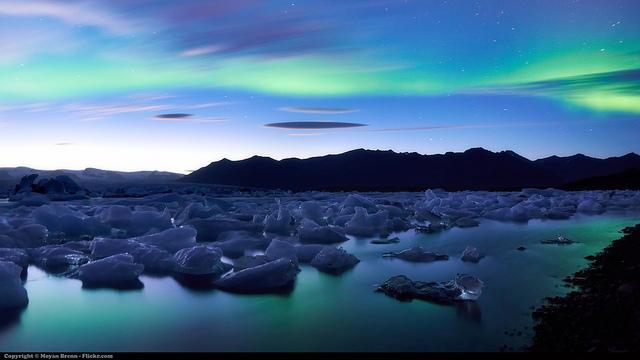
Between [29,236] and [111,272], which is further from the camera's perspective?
[29,236]

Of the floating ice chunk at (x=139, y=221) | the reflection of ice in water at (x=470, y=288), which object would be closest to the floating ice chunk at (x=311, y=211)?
the floating ice chunk at (x=139, y=221)

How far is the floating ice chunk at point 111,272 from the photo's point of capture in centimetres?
611

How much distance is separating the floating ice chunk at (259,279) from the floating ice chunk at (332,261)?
1.20 meters

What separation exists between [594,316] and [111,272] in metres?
5.18

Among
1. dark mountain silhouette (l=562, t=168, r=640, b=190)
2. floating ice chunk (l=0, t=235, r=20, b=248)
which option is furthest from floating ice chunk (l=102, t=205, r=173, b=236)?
dark mountain silhouette (l=562, t=168, r=640, b=190)

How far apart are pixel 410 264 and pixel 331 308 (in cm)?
265

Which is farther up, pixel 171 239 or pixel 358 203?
pixel 358 203

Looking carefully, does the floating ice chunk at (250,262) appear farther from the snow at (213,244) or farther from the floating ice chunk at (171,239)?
the floating ice chunk at (171,239)

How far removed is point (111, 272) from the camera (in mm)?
6203

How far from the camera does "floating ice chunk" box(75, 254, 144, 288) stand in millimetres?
6109

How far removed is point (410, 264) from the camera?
7.25 m

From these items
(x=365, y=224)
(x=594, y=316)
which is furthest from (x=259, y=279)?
(x=365, y=224)

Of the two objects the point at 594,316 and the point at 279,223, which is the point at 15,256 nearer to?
the point at 279,223

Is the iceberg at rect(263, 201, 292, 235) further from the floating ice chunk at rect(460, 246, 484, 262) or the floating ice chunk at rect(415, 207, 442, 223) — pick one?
the floating ice chunk at rect(460, 246, 484, 262)
